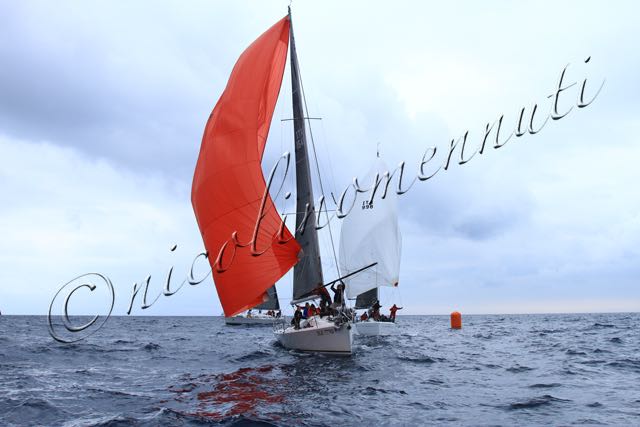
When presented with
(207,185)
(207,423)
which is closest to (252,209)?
(207,185)

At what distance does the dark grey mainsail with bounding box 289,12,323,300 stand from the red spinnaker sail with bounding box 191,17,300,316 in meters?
3.63

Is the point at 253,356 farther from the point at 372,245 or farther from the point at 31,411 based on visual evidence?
the point at 372,245

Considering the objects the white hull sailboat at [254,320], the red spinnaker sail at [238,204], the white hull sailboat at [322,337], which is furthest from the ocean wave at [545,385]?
the white hull sailboat at [254,320]

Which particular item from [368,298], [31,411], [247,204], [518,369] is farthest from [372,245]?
[31,411]

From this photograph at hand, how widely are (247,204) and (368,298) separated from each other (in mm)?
23902

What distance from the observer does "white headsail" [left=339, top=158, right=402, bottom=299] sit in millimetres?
34969

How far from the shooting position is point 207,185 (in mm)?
15508

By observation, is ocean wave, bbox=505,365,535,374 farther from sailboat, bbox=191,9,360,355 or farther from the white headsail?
the white headsail

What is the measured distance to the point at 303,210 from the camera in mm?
20328

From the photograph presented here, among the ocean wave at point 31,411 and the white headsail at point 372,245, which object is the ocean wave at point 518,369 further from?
the white headsail at point 372,245

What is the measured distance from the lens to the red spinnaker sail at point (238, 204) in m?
14.9

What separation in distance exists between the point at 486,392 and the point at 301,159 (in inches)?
445

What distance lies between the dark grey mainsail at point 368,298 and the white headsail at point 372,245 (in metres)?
1.51

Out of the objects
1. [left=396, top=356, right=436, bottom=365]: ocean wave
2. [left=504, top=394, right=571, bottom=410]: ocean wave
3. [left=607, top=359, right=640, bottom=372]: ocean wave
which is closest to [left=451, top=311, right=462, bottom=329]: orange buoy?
[left=396, top=356, right=436, bottom=365]: ocean wave
